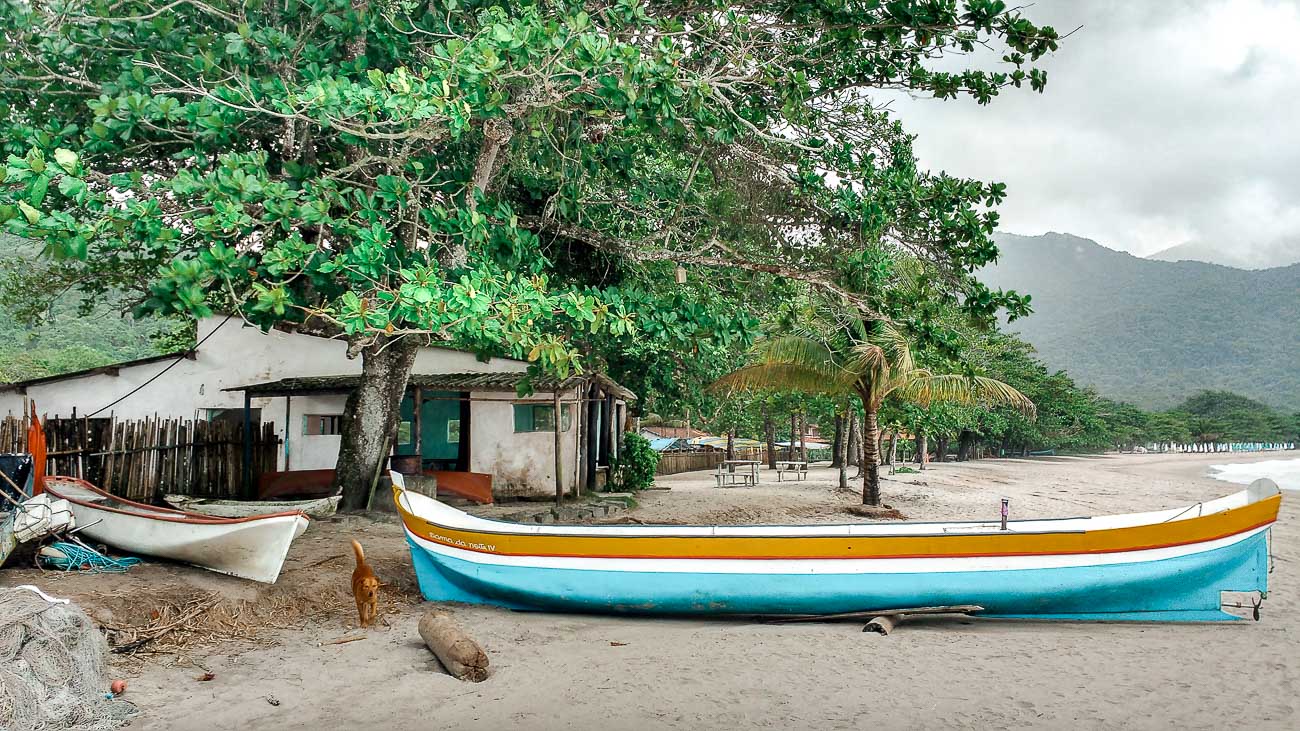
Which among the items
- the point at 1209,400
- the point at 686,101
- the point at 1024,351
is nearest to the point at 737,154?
the point at 686,101

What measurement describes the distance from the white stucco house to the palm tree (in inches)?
122

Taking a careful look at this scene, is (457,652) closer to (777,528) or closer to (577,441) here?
(777,528)

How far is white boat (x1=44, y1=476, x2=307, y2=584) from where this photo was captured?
21.6 ft

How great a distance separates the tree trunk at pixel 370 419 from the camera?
32.4 feet

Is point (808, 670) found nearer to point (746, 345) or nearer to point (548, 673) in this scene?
point (548, 673)

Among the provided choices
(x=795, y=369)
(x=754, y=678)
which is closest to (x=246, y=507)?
(x=754, y=678)

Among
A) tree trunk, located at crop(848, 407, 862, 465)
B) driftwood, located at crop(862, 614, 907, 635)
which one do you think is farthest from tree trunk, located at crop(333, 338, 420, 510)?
tree trunk, located at crop(848, 407, 862, 465)

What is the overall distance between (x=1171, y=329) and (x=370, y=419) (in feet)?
480

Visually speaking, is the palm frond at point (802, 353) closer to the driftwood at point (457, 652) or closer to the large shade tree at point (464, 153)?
the large shade tree at point (464, 153)

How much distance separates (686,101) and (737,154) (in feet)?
6.50

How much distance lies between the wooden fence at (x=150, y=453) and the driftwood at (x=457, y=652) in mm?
5739

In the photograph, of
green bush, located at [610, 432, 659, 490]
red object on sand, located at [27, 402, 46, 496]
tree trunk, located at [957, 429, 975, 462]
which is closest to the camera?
red object on sand, located at [27, 402, 46, 496]

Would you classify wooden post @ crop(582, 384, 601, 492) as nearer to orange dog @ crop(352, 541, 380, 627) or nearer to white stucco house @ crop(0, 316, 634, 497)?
white stucco house @ crop(0, 316, 634, 497)

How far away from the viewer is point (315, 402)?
559 inches
